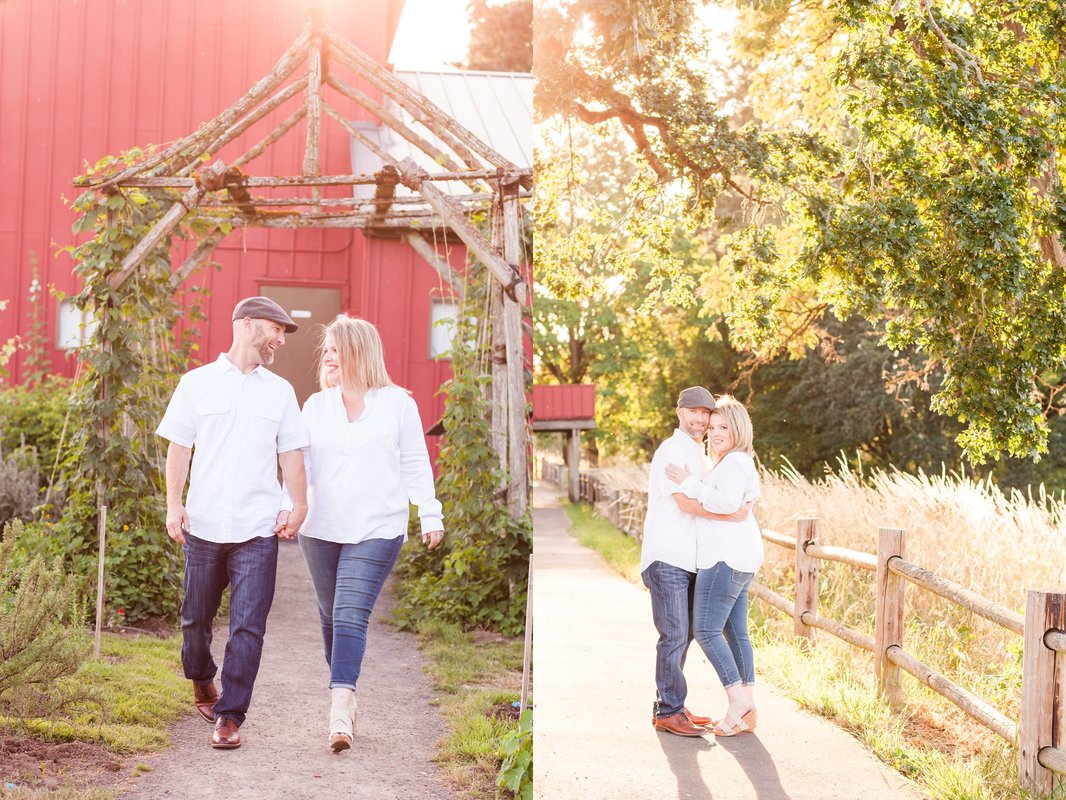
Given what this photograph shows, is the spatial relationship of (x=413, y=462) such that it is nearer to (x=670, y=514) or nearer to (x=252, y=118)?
(x=670, y=514)

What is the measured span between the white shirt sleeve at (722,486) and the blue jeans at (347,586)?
36.6 inches

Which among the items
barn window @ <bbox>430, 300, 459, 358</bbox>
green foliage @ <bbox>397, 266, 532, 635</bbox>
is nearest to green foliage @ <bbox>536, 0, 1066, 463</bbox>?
barn window @ <bbox>430, 300, 459, 358</bbox>

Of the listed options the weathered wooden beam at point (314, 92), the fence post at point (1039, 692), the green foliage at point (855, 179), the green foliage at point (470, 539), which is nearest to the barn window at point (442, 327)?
the green foliage at point (470, 539)

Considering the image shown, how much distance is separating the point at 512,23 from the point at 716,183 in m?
2.33

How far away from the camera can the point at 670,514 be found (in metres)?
2.93

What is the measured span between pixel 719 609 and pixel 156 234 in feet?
8.19

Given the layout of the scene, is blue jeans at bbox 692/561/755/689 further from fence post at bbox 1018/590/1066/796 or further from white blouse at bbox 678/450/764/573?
fence post at bbox 1018/590/1066/796

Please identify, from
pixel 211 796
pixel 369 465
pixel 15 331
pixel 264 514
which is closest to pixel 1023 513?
pixel 369 465

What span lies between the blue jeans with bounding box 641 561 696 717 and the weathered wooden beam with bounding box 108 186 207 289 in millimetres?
2233

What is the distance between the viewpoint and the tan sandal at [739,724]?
3.06 meters

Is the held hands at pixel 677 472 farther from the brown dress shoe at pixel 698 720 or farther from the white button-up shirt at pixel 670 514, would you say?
the brown dress shoe at pixel 698 720

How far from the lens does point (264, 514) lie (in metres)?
2.89

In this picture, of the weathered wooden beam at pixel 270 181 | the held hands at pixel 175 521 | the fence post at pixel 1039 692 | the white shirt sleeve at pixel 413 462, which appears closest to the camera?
the held hands at pixel 175 521

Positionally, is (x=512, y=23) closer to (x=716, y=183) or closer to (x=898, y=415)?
(x=716, y=183)
